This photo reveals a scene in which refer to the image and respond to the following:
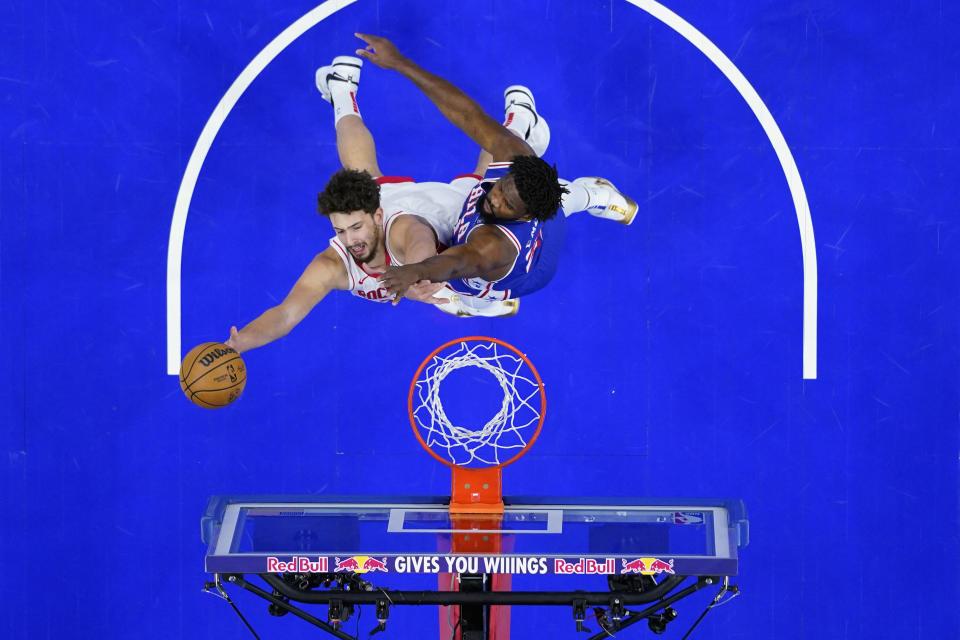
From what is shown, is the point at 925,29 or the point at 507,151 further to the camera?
the point at 925,29

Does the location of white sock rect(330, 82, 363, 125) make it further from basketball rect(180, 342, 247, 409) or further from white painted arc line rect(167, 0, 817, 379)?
basketball rect(180, 342, 247, 409)

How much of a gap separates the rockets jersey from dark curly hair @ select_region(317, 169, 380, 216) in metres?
0.71

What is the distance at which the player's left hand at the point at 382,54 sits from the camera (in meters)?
8.32

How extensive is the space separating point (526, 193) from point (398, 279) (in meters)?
1.32

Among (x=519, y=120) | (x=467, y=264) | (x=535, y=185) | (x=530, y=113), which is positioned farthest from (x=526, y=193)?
(x=530, y=113)

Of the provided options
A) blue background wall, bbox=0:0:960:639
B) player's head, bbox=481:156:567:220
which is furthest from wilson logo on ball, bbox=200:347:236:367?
blue background wall, bbox=0:0:960:639

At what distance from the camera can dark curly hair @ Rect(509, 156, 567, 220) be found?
275 inches

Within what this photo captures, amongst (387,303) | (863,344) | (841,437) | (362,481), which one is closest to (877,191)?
(863,344)

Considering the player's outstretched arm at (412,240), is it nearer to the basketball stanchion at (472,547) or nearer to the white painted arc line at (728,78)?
the basketball stanchion at (472,547)

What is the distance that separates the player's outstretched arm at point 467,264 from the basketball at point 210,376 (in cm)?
145

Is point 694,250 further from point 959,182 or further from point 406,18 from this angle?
point 406,18

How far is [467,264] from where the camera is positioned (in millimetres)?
6785

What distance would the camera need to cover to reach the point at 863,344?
909 centimetres

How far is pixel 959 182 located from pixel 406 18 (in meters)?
4.72
